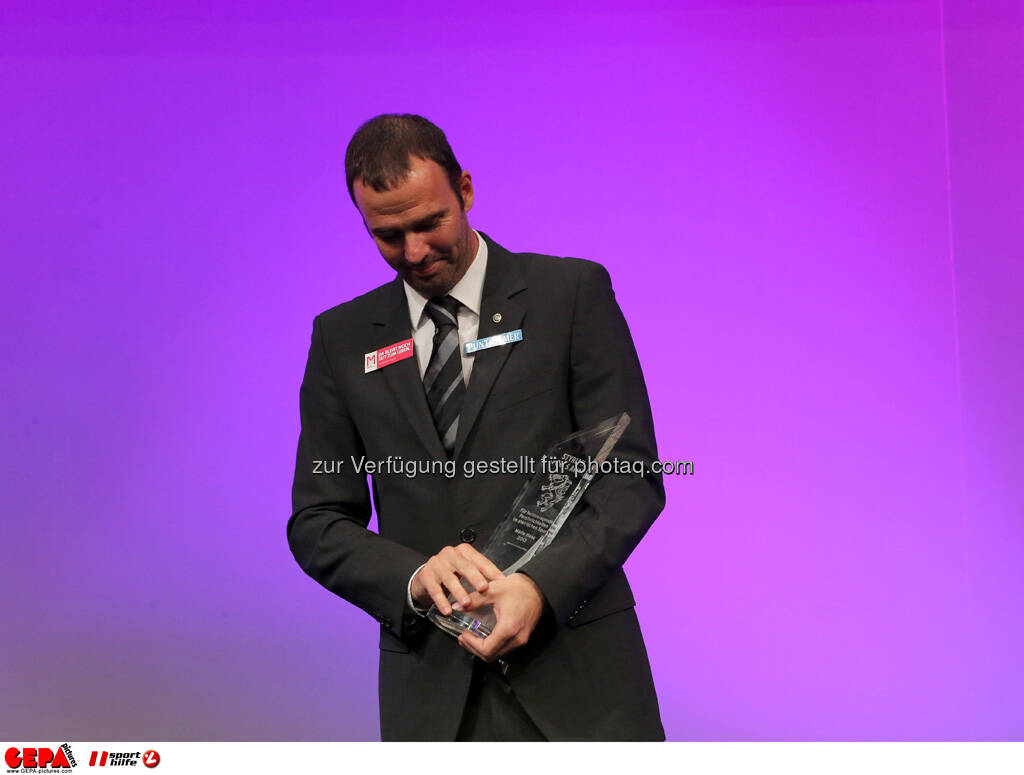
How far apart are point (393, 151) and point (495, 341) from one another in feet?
1.24

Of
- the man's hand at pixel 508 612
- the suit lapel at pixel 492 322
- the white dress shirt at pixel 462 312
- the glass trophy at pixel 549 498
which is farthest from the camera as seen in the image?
the white dress shirt at pixel 462 312

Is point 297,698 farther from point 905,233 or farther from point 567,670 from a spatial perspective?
point 905,233

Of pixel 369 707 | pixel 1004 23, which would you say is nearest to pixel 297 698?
pixel 369 707

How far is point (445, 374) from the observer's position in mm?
1947

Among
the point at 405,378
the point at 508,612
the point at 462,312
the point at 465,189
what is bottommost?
the point at 508,612

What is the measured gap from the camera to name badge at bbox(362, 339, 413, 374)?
1964mm

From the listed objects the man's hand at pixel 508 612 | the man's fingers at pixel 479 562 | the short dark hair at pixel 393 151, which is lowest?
the man's hand at pixel 508 612

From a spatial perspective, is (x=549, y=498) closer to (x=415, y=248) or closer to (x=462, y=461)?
(x=462, y=461)

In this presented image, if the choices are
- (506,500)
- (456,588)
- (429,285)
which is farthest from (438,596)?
(429,285)

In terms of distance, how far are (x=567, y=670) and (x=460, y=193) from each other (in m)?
0.87

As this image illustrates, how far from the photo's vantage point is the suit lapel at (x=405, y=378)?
6.18 ft
